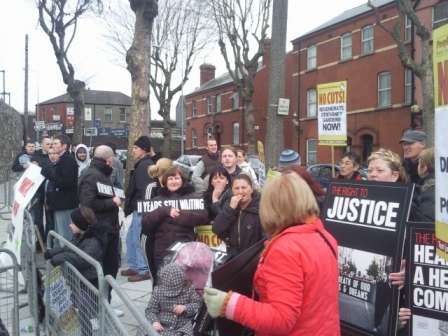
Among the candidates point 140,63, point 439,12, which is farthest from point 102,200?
point 439,12

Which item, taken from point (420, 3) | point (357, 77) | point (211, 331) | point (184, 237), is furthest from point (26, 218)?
point (357, 77)

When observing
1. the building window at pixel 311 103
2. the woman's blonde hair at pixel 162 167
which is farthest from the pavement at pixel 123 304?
the building window at pixel 311 103

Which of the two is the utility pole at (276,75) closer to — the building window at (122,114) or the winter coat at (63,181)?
the winter coat at (63,181)

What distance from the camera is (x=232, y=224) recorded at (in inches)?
156

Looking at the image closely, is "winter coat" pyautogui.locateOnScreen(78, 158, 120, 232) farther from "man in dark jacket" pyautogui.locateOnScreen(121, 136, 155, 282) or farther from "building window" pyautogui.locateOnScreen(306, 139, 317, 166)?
"building window" pyautogui.locateOnScreen(306, 139, 317, 166)

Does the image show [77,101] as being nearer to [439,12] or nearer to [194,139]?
[439,12]

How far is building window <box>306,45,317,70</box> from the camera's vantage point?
111ft

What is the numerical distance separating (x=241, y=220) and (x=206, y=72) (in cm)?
4872

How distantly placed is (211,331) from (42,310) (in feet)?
7.23

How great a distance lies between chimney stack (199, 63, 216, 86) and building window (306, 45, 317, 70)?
18623 mm

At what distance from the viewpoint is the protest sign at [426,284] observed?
2928 millimetres

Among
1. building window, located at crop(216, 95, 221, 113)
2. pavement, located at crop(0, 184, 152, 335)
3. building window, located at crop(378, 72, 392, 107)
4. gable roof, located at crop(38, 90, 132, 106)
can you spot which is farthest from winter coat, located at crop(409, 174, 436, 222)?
gable roof, located at crop(38, 90, 132, 106)

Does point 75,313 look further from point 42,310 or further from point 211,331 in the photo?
point 42,310

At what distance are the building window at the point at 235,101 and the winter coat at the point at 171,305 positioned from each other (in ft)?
131
